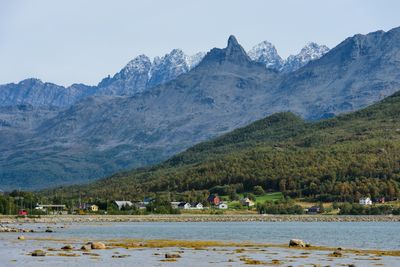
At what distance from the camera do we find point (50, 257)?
76625 mm

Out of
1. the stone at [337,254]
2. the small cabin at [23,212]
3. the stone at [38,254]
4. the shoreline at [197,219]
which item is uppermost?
the small cabin at [23,212]

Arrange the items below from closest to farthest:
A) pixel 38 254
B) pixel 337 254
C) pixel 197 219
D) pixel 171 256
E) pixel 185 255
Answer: pixel 171 256, pixel 38 254, pixel 185 255, pixel 337 254, pixel 197 219

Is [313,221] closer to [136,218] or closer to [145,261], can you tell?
[136,218]

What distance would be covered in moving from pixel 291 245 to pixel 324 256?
1394 cm

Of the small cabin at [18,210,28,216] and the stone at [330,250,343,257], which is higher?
the small cabin at [18,210,28,216]

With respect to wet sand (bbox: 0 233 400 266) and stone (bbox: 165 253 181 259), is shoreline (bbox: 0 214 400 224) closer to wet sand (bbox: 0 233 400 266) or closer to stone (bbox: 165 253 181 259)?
wet sand (bbox: 0 233 400 266)

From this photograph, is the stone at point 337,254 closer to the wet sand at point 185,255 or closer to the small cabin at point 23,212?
the wet sand at point 185,255

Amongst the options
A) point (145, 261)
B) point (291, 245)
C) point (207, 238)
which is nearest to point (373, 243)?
point (291, 245)

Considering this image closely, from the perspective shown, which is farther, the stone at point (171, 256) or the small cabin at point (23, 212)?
the small cabin at point (23, 212)

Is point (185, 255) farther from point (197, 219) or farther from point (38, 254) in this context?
point (197, 219)

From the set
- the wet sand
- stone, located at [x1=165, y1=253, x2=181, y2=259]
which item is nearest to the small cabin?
the wet sand

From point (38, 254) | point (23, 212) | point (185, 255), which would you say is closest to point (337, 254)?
point (185, 255)

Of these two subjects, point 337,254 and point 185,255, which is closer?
point 185,255

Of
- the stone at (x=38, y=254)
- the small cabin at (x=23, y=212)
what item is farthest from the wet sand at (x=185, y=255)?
the small cabin at (x=23, y=212)
